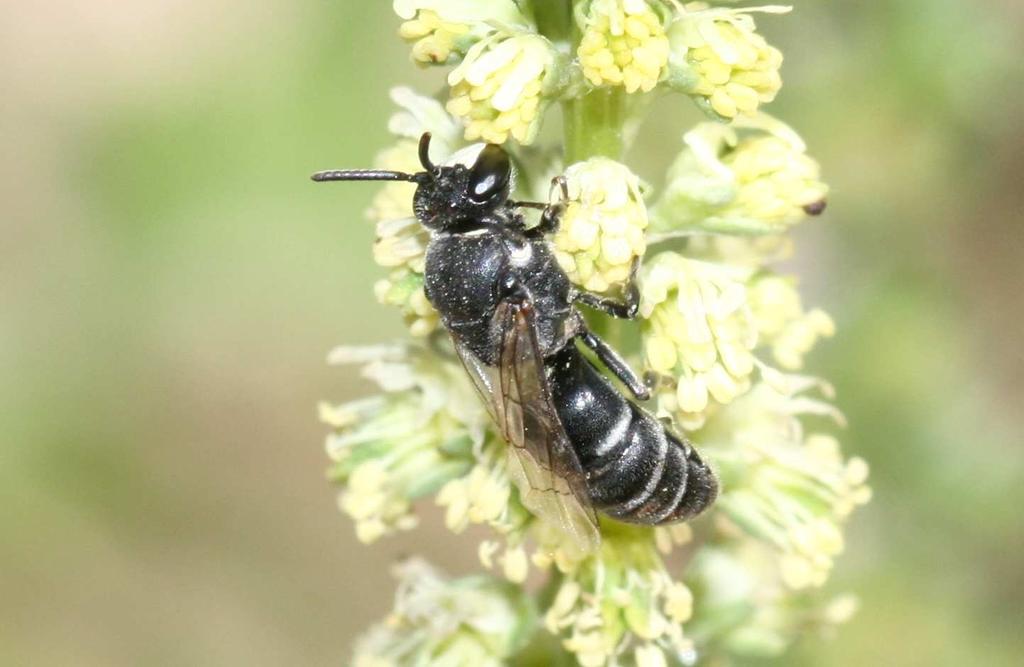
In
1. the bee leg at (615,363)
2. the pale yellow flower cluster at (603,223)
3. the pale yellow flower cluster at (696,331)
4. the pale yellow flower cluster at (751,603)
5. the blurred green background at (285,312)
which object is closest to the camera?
the pale yellow flower cluster at (603,223)

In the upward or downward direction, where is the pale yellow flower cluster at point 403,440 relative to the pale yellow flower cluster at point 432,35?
downward

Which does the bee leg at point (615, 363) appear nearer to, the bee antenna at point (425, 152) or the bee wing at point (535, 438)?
the bee wing at point (535, 438)

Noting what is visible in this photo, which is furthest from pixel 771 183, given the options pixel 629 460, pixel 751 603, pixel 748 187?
→ pixel 751 603

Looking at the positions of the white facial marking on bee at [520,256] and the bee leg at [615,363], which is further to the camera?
the bee leg at [615,363]

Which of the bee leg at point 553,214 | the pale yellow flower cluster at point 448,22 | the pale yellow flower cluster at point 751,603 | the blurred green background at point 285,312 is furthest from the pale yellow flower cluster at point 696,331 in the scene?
the blurred green background at point 285,312

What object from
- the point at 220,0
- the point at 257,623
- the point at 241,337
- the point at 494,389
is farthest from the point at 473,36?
the point at 220,0

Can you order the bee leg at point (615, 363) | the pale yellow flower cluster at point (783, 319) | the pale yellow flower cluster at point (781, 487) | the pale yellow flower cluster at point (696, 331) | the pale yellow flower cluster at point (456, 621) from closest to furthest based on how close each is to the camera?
1. the pale yellow flower cluster at point (696, 331)
2. the bee leg at point (615, 363)
3. the pale yellow flower cluster at point (783, 319)
4. the pale yellow flower cluster at point (781, 487)
5. the pale yellow flower cluster at point (456, 621)
